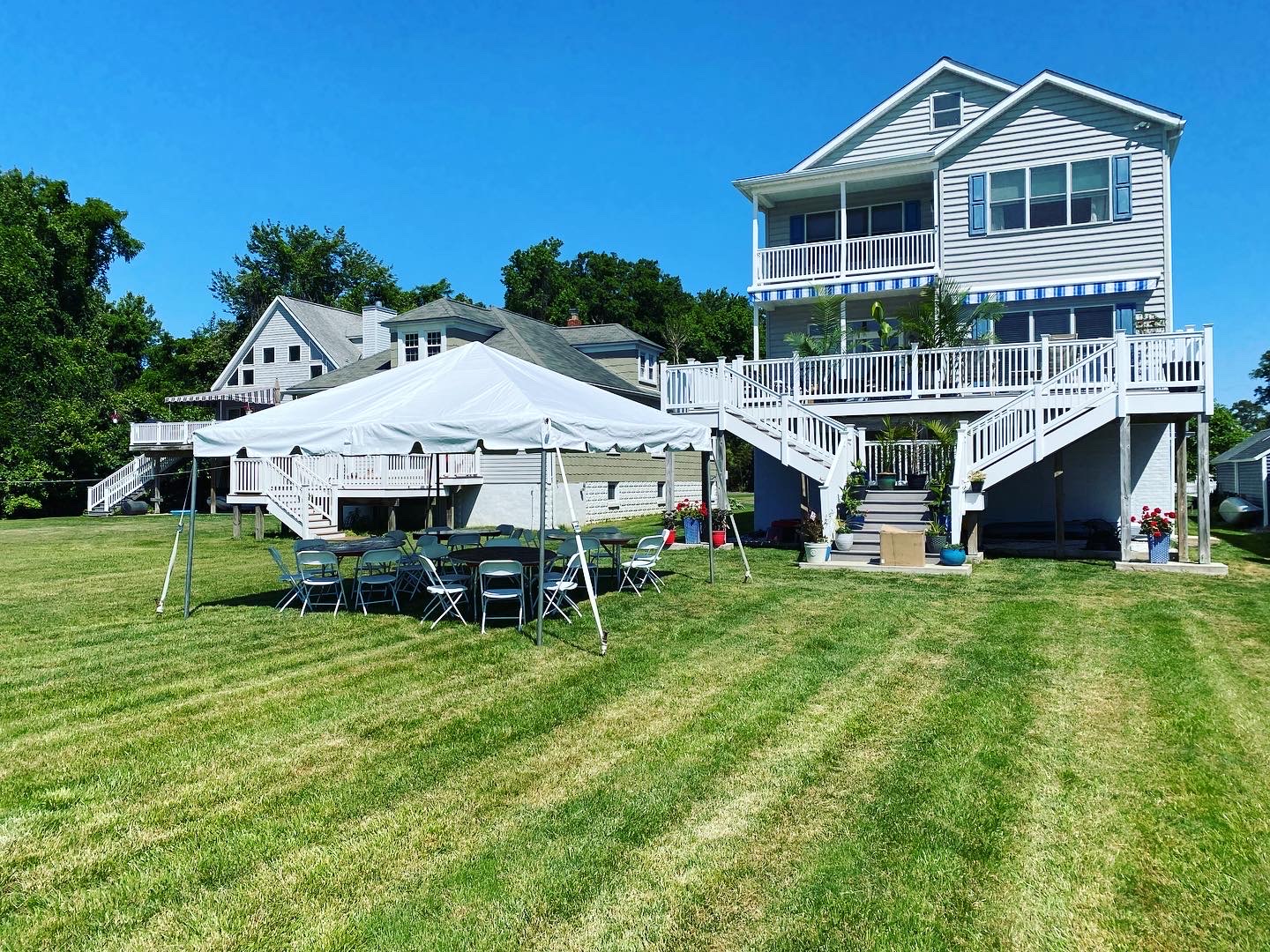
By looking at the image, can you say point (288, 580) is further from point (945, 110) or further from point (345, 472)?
point (945, 110)

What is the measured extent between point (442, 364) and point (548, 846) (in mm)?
8505

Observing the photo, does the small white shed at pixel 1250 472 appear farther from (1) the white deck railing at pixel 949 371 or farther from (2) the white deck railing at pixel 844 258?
(2) the white deck railing at pixel 844 258

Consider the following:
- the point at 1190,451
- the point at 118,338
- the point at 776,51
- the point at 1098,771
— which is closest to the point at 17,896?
the point at 1098,771

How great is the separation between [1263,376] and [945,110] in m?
66.7

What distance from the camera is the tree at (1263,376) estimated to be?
70312mm

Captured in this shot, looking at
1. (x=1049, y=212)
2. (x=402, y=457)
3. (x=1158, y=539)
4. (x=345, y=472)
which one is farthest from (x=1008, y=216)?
(x=345, y=472)

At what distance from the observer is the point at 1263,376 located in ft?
234

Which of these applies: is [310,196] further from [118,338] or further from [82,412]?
[82,412]

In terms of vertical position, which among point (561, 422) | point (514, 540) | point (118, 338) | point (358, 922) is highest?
point (118, 338)

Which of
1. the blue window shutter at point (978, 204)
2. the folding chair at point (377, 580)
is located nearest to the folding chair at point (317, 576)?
the folding chair at point (377, 580)

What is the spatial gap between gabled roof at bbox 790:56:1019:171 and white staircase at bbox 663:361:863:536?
7.47 metres

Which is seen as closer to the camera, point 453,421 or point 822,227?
point 453,421

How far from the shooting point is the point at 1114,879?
3932mm

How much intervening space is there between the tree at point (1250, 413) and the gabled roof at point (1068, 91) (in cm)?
6564
